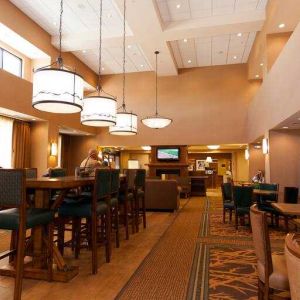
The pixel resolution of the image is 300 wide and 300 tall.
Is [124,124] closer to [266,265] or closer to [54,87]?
[54,87]

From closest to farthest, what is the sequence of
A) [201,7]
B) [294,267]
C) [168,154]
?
[294,267]
[201,7]
[168,154]

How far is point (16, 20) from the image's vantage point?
23.5 feet

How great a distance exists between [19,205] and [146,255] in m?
1.95

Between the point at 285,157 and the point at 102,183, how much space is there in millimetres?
5443

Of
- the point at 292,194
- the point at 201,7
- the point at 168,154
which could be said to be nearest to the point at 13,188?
the point at 292,194

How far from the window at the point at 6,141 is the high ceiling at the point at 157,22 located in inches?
116

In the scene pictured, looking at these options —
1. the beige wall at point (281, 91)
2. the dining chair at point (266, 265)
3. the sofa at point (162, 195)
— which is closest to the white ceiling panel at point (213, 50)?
the beige wall at point (281, 91)

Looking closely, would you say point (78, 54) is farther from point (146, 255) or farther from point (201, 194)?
point (146, 255)

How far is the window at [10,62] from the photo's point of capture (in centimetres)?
776

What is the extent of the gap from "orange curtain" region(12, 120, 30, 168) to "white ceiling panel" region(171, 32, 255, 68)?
5622mm

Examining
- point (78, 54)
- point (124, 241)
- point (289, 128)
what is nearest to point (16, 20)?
point (78, 54)

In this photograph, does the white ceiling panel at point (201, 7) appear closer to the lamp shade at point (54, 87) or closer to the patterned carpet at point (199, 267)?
the lamp shade at point (54, 87)

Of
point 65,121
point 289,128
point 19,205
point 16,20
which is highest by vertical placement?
point 16,20

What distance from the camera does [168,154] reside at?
1177cm
